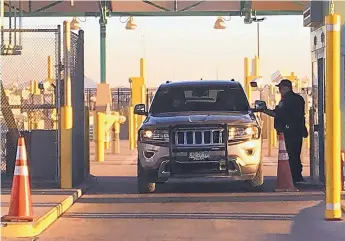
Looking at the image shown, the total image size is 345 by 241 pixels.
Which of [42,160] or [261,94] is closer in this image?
[42,160]

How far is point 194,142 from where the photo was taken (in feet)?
38.8

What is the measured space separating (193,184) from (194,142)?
2.14 m

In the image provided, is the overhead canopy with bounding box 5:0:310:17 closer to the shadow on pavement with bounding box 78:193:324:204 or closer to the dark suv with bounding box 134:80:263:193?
the dark suv with bounding box 134:80:263:193

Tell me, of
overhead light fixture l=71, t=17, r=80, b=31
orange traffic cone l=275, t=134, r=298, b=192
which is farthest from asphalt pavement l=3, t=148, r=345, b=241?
overhead light fixture l=71, t=17, r=80, b=31

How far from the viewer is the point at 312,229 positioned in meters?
8.89

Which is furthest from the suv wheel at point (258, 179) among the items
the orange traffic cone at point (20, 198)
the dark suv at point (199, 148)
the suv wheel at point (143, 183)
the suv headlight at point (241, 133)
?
the orange traffic cone at point (20, 198)

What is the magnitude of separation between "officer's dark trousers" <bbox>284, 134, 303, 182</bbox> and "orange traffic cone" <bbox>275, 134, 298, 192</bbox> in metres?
0.57

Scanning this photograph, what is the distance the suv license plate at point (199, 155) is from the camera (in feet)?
38.7

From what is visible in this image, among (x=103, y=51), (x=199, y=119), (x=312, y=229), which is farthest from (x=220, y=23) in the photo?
(x=312, y=229)

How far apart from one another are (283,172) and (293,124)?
1052mm

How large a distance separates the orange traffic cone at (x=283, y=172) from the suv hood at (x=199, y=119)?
0.63 m

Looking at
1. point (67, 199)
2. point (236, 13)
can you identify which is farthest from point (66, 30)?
point (236, 13)

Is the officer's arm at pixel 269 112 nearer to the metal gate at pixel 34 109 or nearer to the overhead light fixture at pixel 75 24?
the metal gate at pixel 34 109

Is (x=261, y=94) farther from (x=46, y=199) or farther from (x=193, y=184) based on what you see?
(x=46, y=199)
